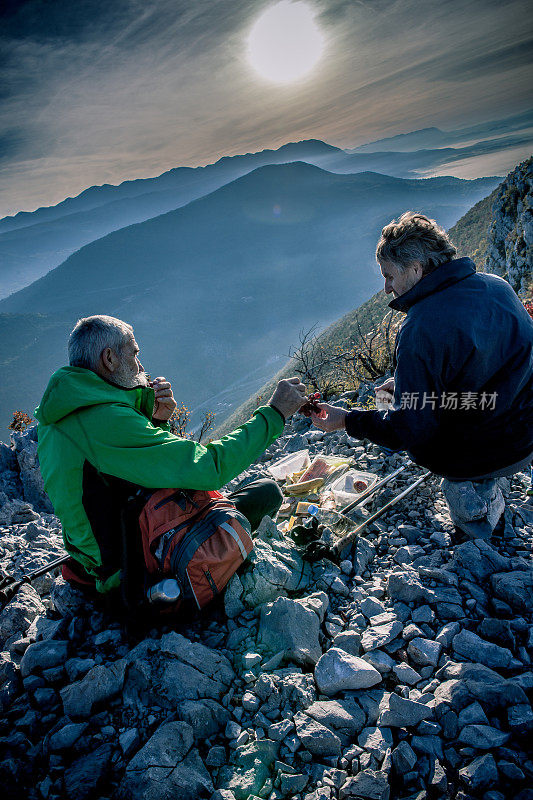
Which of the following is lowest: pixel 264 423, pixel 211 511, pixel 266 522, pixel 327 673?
pixel 327 673

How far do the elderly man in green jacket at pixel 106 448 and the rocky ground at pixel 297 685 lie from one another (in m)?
0.74

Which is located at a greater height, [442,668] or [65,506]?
[65,506]

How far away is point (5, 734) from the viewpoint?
2652 mm

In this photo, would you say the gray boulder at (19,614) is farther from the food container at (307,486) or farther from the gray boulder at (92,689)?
the food container at (307,486)

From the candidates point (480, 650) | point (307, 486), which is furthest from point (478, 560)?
point (307, 486)

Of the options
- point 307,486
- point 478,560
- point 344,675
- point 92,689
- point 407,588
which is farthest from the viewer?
point 307,486

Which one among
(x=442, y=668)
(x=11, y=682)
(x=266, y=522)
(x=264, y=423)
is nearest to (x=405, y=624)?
(x=442, y=668)

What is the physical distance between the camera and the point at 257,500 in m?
4.05

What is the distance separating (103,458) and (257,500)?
5.63 feet

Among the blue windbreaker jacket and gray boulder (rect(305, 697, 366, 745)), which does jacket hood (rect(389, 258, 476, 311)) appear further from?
gray boulder (rect(305, 697, 366, 745))

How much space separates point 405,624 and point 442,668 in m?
0.43

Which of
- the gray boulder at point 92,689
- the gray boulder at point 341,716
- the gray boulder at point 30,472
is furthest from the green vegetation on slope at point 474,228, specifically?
the gray boulder at point 92,689

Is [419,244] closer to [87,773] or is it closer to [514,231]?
[87,773]

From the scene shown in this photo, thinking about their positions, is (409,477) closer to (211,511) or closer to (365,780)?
(211,511)
